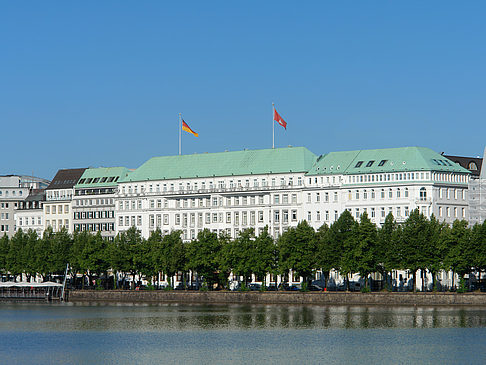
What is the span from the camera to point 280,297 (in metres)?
164

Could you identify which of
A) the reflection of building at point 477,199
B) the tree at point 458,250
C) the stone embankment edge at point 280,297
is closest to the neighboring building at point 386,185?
the reflection of building at point 477,199

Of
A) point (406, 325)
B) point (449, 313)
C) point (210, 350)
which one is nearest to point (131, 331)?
point (210, 350)

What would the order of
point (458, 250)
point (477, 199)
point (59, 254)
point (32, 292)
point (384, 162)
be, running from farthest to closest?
point (59, 254) < point (32, 292) < point (384, 162) < point (477, 199) < point (458, 250)

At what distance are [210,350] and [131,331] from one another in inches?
814

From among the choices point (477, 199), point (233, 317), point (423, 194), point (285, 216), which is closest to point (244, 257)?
point (285, 216)

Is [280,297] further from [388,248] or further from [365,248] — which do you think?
[388,248]

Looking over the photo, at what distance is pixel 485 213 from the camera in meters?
184

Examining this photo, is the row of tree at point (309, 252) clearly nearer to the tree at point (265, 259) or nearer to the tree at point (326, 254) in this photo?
the tree at point (326, 254)

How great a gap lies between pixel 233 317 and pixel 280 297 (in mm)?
26430

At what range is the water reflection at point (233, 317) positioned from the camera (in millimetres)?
124312

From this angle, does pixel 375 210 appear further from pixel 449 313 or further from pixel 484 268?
pixel 449 313

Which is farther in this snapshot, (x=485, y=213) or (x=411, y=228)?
(x=485, y=213)

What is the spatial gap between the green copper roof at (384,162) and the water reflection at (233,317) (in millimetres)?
38334

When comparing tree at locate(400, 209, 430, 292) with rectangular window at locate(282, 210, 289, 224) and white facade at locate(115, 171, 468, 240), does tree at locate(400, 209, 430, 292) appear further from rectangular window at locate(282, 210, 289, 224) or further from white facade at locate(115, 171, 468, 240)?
rectangular window at locate(282, 210, 289, 224)
